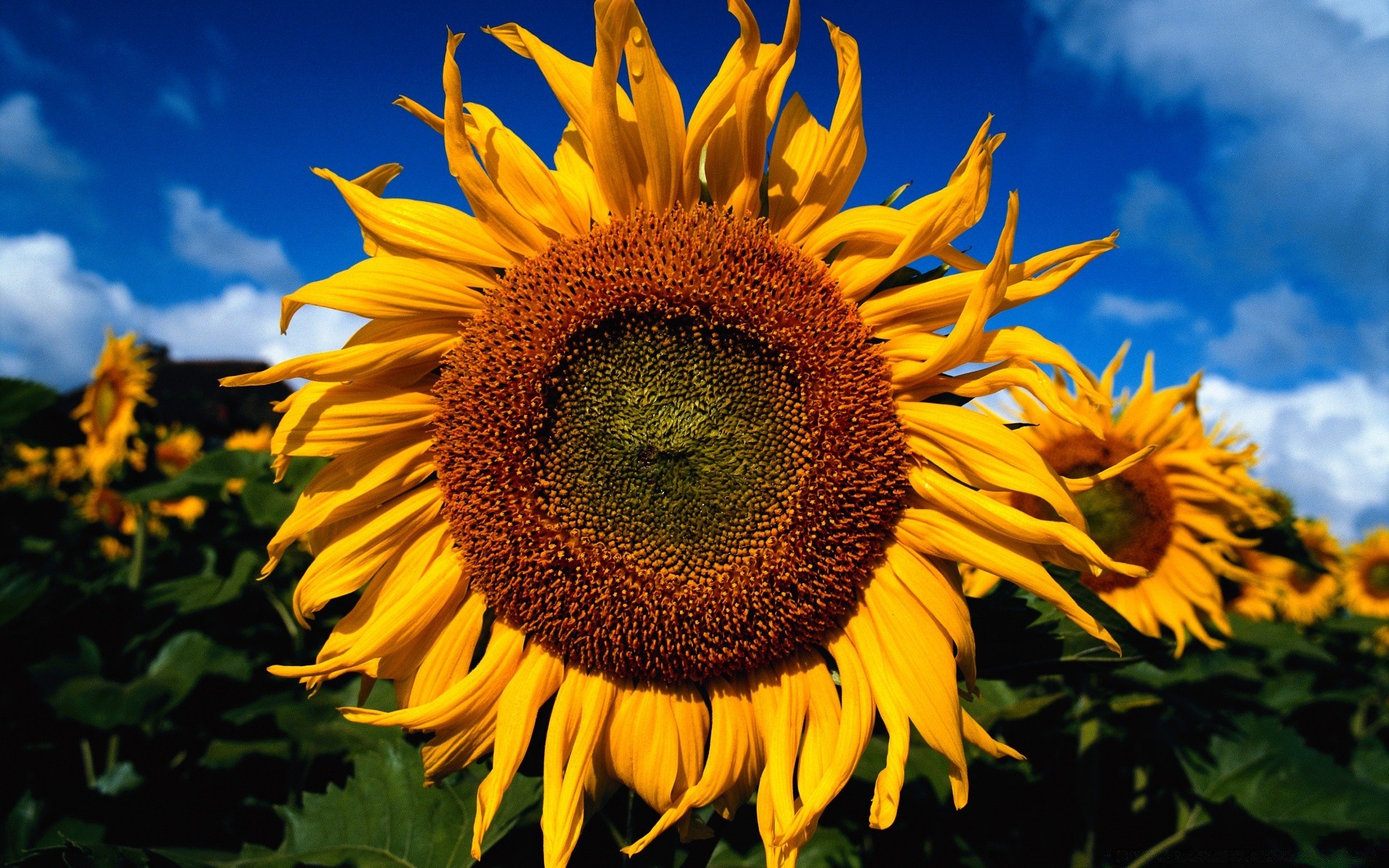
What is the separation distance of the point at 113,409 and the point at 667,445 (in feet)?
23.6

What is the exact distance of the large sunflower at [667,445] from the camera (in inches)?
70.8

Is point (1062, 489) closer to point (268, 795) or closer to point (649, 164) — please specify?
point (649, 164)

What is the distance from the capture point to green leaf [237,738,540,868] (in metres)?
2.17

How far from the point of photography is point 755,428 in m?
1.93

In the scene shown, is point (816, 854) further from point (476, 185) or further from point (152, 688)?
point (152, 688)

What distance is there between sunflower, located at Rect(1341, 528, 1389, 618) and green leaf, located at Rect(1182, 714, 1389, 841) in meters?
7.65

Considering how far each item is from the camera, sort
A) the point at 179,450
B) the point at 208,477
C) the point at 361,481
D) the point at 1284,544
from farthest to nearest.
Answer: the point at 179,450 < the point at 208,477 < the point at 1284,544 < the point at 361,481

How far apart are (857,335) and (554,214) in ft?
2.60

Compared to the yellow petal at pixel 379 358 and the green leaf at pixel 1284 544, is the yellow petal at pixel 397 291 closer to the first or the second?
the yellow petal at pixel 379 358

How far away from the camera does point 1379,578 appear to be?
9.73 metres

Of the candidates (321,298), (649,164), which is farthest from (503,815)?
(649,164)

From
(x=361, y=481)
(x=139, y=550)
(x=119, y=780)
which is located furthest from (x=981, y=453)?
(x=139, y=550)

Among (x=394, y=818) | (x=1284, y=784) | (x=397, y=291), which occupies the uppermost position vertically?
(x=397, y=291)

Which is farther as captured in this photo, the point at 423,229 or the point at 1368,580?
the point at 1368,580
